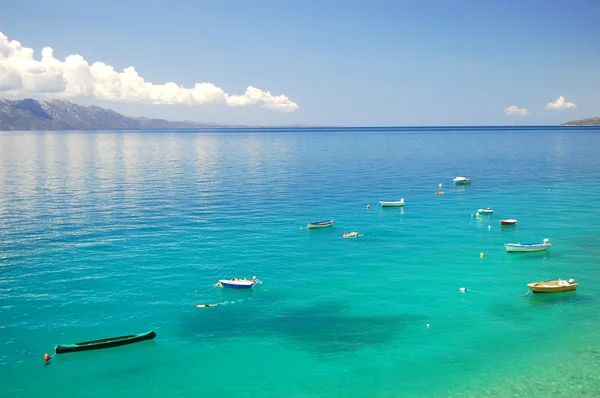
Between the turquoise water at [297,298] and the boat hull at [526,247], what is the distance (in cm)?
107

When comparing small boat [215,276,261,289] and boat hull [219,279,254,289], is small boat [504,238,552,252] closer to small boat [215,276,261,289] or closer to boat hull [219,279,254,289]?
small boat [215,276,261,289]

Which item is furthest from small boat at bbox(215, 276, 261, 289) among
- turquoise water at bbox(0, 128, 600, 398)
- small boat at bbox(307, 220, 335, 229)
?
small boat at bbox(307, 220, 335, 229)

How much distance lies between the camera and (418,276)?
65938mm

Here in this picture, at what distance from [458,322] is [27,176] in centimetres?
15299

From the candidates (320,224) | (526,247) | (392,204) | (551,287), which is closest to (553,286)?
(551,287)

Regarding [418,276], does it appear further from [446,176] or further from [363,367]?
[446,176]

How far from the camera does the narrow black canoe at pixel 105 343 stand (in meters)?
45.9

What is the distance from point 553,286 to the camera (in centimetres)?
5856

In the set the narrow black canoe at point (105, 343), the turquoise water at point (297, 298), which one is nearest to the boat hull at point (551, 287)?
the turquoise water at point (297, 298)

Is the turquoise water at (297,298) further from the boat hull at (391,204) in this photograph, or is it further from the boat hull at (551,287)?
the boat hull at (391,204)

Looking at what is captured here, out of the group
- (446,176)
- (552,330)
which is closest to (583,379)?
(552,330)

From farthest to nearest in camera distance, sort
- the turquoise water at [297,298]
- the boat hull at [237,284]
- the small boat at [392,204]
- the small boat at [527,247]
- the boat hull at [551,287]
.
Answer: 1. the small boat at [392,204]
2. the small boat at [527,247]
3. the boat hull at [237,284]
4. the boat hull at [551,287]
5. the turquoise water at [297,298]

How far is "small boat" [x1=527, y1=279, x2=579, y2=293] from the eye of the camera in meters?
58.3

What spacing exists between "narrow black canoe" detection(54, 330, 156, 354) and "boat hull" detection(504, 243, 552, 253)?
5719cm
